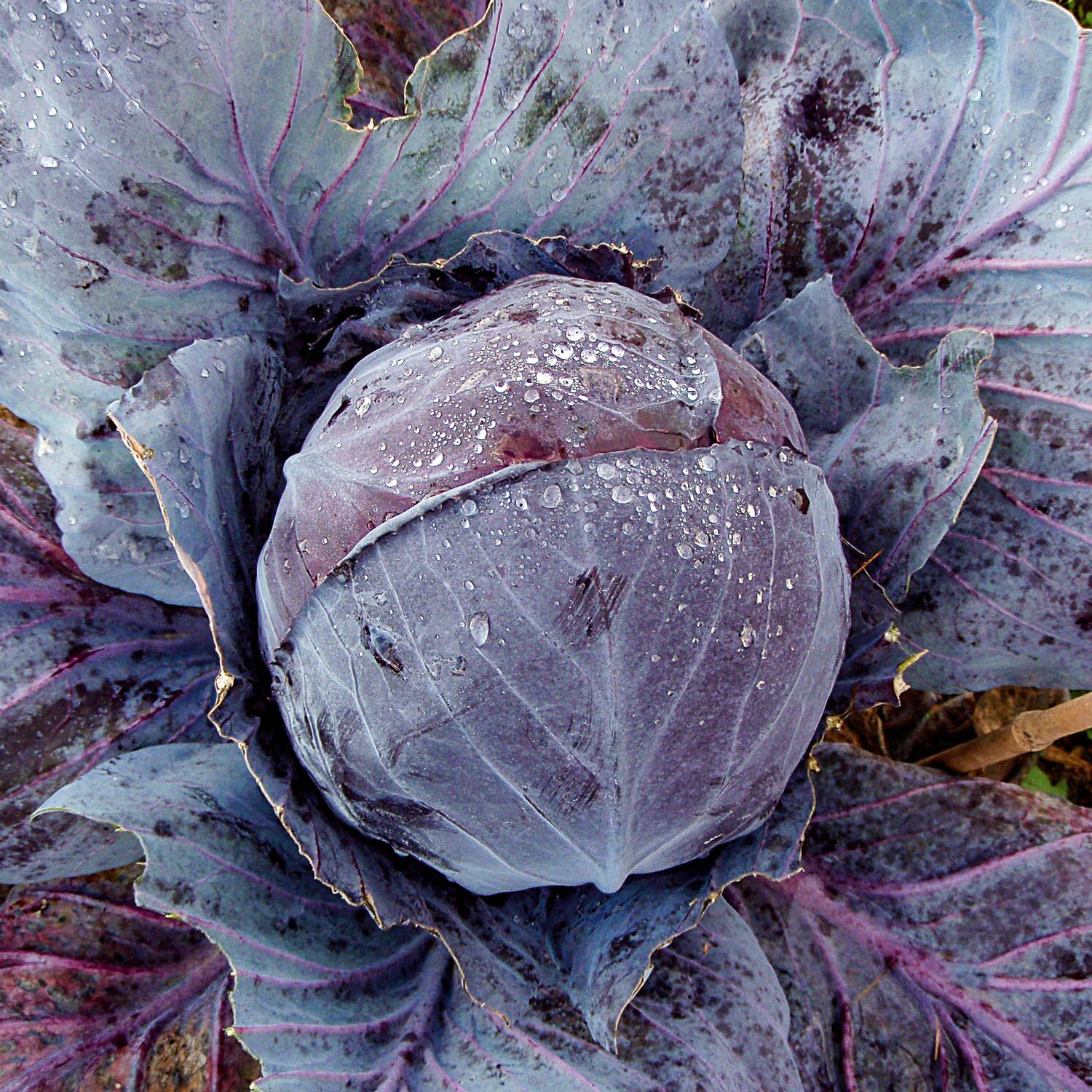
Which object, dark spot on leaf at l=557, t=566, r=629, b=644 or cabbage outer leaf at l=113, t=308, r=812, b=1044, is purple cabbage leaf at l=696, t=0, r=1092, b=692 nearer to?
cabbage outer leaf at l=113, t=308, r=812, b=1044

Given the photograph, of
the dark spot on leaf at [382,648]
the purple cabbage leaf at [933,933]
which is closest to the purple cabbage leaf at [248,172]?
the dark spot on leaf at [382,648]

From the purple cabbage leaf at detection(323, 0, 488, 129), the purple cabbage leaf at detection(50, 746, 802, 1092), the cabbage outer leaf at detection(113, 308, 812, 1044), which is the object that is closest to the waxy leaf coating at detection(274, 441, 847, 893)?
the cabbage outer leaf at detection(113, 308, 812, 1044)

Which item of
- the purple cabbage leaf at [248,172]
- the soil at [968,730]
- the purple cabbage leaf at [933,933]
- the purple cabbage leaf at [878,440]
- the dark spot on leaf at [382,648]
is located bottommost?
the soil at [968,730]

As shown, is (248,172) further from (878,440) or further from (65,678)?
(878,440)

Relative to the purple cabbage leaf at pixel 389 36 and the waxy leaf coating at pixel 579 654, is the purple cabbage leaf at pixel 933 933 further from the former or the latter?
the purple cabbage leaf at pixel 389 36

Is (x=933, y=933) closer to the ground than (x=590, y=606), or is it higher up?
closer to the ground

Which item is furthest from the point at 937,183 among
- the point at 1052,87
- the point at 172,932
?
the point at 172,932

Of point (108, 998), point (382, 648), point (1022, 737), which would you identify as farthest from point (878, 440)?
point (108, 998)
